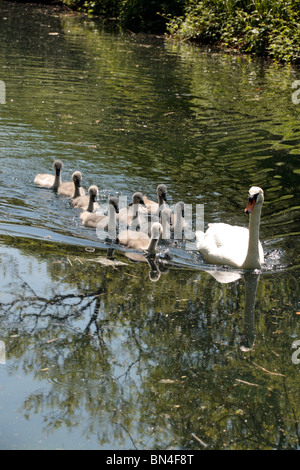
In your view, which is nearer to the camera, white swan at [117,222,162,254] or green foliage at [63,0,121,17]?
white swan at [117,222,162,254]

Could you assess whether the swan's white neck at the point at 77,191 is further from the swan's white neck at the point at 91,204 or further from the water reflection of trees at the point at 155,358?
the water reflection of trees at the point at 155,358

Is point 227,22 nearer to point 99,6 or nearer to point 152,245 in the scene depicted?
point 99,6

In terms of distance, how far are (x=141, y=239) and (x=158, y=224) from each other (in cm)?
39

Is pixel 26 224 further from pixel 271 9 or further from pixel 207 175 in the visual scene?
pixel 271 9

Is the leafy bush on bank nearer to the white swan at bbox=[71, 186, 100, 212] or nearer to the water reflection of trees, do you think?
the white swan at bbox=[71, 186, 100, 212]

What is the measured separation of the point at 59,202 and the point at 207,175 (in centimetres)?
227

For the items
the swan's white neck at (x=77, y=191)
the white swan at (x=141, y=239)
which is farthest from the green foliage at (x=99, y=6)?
the white swan at (x=141, y=239)

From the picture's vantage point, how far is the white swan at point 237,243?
729 centimetres

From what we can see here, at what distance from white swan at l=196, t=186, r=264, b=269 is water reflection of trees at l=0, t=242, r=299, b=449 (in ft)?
1.52

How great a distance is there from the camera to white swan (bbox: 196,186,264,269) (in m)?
7.29

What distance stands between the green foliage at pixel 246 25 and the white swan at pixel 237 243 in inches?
545

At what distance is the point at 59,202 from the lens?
376 inches

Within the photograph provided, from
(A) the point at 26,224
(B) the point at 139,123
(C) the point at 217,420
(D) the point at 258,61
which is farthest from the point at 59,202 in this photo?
(D) the point at 258,61

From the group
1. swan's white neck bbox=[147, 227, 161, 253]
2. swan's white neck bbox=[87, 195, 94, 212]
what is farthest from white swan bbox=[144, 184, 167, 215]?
swan's white neck bbox=[147, 227, 161, 253]
